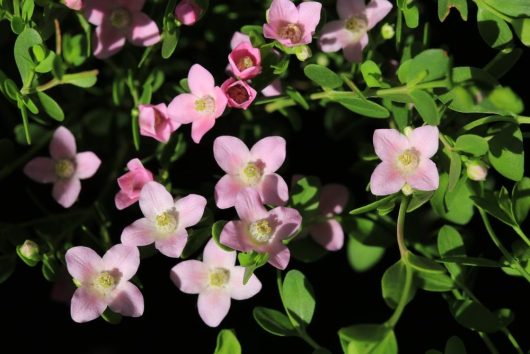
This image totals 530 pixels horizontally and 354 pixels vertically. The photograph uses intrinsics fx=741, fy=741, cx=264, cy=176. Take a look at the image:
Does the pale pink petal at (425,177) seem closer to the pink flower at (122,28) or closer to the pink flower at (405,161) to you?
the pink flower at (405,161)

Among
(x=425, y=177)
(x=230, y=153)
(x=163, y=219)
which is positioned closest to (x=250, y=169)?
(x=230, y=153)

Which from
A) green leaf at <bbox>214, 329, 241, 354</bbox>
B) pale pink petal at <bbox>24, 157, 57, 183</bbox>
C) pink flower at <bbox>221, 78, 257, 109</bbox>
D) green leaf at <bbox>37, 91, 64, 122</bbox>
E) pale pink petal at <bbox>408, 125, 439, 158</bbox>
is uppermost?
pink flower at <bbox>221, 78, 257, 109</bbox>

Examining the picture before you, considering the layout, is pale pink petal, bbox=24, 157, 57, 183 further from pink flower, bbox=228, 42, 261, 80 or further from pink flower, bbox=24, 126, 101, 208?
pink flower, bbox=228, 42, 261, 80

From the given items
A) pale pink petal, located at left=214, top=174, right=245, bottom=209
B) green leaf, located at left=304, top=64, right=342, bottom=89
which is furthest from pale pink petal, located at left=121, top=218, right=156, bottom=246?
green leaf, located at left=304, top=64, right=342, bottom=89

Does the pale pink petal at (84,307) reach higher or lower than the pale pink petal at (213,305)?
higher

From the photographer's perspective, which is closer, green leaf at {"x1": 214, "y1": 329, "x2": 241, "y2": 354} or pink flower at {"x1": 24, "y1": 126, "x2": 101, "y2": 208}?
green leaf at {"x1": 214, "y1": 329, "x2": 241, "y2": 354}

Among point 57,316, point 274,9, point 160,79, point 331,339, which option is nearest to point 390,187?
point 274,9

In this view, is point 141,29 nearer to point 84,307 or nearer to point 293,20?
point 293,20

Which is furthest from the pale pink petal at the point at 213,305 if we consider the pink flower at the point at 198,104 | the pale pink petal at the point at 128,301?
the pink flower at the point at 198,104
